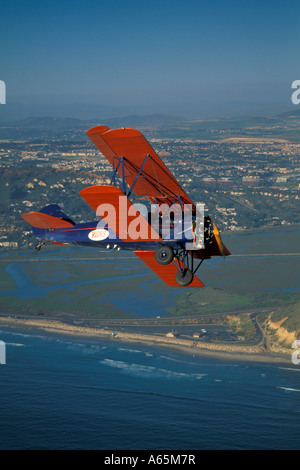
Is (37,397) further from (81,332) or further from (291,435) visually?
(291,435)

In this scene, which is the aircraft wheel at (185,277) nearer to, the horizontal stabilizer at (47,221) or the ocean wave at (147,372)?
the horizontal stabilizer at (47,221)

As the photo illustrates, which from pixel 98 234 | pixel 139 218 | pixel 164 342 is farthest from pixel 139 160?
pixel 164 342

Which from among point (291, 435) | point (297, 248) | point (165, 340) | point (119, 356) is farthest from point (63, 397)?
point (297, 248)

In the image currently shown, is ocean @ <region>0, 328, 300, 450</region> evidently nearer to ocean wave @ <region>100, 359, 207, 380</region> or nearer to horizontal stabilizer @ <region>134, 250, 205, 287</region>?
ocean wave @ <region>100, 359, 207, 380</region>

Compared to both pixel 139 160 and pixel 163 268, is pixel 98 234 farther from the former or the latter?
pixel 163 268

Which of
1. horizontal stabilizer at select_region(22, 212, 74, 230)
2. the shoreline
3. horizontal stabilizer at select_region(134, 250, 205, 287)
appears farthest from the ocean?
horizontal stabilizer at select_region(22, 212, 74, 230)

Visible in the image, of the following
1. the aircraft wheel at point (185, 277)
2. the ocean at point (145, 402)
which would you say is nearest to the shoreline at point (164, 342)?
the ocean at point (145, 402)
